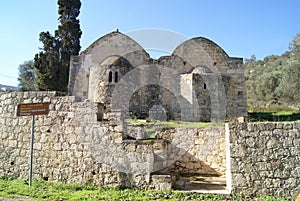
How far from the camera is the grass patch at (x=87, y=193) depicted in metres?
4.81

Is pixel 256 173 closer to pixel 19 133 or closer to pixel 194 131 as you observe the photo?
pixel 194 131

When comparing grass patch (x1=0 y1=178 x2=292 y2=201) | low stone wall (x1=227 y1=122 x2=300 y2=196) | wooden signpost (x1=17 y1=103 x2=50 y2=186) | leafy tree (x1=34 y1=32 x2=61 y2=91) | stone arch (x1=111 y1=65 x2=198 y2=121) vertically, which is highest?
leafy tree (x1=34 y1=32 x2=61 y2=91)

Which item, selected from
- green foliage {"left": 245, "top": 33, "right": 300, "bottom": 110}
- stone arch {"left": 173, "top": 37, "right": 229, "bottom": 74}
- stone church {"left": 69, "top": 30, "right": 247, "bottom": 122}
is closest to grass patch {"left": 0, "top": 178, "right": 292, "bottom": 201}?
stone church {"left": 69, "top": 30, "right": 247, "bottom": 122}

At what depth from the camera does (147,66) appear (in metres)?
16.9

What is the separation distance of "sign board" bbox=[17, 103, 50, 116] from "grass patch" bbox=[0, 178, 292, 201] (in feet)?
5.89

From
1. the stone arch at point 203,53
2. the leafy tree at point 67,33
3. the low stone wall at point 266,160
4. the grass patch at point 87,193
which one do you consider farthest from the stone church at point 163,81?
the low stone wall at point 266,160

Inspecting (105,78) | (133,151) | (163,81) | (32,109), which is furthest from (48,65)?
(133,151)

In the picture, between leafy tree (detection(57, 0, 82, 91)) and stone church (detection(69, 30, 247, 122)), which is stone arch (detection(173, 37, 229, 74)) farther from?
leafy tree (detection(57, 0, 82, 91))

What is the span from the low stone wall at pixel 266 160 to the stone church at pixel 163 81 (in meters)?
9.07

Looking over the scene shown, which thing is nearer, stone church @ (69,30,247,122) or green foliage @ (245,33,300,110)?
stone church @ (69,30,247,122)

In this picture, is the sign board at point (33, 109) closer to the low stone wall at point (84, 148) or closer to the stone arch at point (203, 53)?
the low stone wall at point (84, 148)

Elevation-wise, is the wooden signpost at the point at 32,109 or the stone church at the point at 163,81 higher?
the stone church at the point at 163,81

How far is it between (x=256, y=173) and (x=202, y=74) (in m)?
10.1

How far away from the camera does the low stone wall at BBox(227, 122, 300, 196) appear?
484cm
